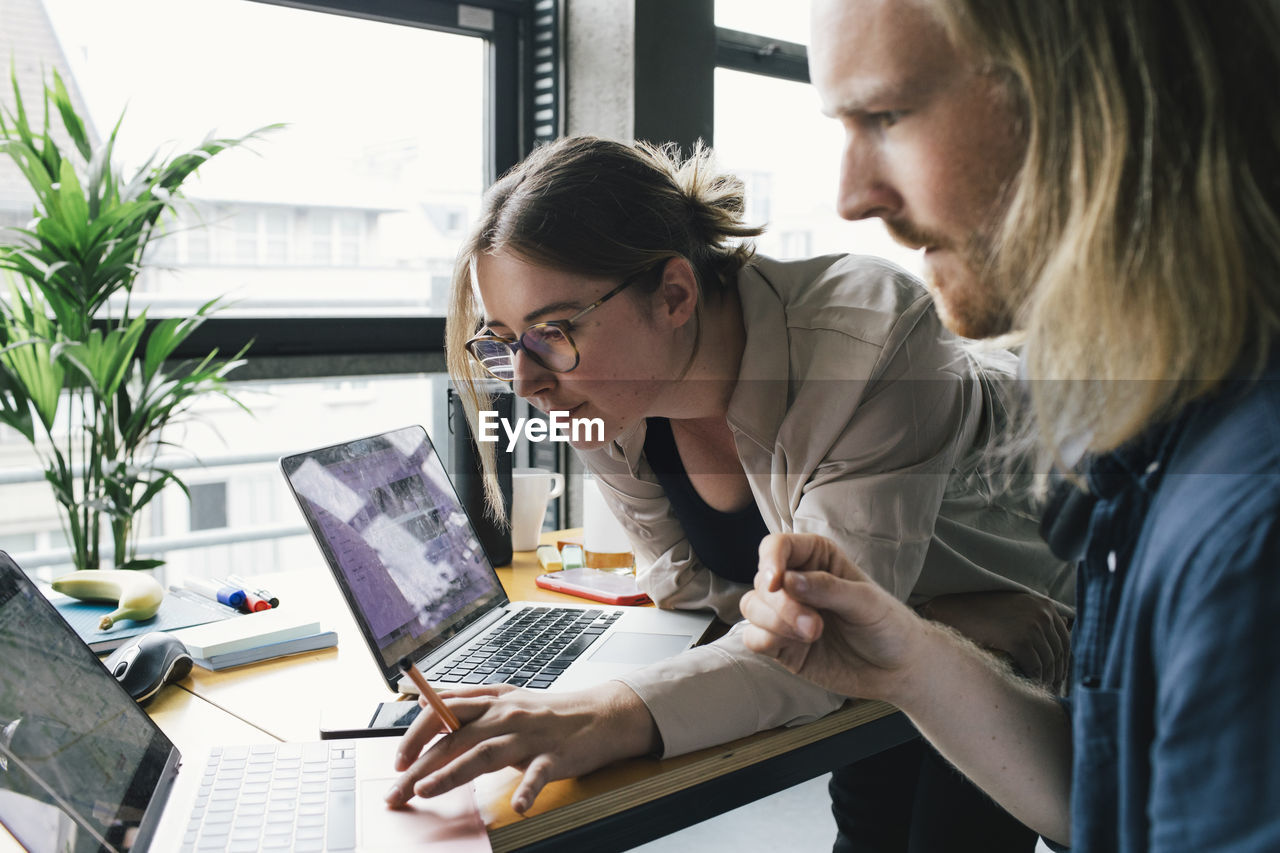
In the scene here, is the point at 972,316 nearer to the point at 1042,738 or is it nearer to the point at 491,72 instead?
the point at 1042,738

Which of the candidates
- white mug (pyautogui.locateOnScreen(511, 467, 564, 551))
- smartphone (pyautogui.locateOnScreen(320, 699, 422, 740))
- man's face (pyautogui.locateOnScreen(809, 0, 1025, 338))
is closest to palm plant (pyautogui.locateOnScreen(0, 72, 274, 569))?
white mug (pyautogui.locateOnScreen(511, 467, 564, 551))

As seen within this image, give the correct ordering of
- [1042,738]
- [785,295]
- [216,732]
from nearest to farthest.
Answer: [1042,738] < [216,732] < [785,295]

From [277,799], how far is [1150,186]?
794 mm

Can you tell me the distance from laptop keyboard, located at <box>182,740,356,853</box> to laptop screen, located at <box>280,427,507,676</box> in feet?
0.56

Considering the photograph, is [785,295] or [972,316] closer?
[972,316]

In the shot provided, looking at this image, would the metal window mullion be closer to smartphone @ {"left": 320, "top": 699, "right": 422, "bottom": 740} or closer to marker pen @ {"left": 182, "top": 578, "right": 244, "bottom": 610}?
marker pen @ {"left": 182, "top": 578, "right": 244, "bottom": 610}

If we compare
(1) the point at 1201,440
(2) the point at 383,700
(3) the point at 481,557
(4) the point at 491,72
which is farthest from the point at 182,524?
(1) the point at 1201,440

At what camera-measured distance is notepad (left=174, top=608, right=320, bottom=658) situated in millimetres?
1238

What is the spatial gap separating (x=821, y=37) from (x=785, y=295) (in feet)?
1.98

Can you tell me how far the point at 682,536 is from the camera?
1440 mm

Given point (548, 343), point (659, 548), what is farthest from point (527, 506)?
point (548, 343)

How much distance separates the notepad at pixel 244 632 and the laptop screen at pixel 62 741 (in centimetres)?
33

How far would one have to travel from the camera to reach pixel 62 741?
0.76 metres

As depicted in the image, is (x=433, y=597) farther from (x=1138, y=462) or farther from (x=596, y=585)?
(x=1138, y=462)
